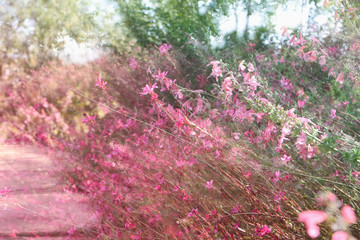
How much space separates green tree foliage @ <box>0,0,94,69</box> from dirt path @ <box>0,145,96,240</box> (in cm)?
214

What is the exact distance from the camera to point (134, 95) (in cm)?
455

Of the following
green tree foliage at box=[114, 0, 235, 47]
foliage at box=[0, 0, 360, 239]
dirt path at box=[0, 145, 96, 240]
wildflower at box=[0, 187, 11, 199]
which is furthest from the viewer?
green tree foliage at box=[114, 0, 235, 47]

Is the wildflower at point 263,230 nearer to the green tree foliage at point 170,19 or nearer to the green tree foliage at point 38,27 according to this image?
the green tree foliage at point 170,19

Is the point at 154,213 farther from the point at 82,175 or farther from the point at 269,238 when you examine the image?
the point at 82,175

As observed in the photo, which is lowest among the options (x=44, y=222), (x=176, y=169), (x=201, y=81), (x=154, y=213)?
(x=44, y=222)

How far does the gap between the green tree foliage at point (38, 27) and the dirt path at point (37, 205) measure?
214cm

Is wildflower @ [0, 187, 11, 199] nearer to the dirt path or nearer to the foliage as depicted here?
the dirt path

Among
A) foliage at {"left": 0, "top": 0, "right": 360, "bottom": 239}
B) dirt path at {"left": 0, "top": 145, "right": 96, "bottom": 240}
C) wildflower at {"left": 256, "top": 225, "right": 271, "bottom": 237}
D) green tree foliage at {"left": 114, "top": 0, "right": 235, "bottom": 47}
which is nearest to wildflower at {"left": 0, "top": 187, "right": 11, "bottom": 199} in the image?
dirt path at {"left": 0, "top": 145, "right": 96, "bottom": 240}

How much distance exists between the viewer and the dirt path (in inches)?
128

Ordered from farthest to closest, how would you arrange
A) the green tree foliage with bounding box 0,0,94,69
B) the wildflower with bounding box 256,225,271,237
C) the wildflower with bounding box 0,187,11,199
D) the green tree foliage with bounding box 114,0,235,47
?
the green tree foliage with bounding box 0,0,94,69 → the green tree foliage with bounding box 114,0,235,47 → the wildflower with bounding box 0,187,11,199 → the wildflower with bounding box 256,225,271,237

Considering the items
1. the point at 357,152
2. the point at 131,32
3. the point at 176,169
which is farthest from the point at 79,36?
the point at 357,152

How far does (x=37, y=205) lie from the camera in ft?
12.6

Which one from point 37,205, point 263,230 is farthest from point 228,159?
point 37,205

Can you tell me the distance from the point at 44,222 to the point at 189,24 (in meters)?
3.07
